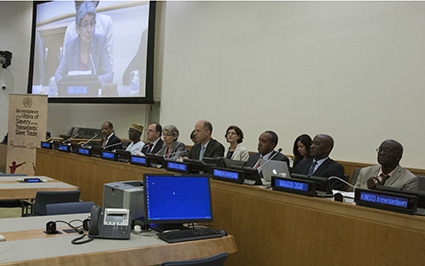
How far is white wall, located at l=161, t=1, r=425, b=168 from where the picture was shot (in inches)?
210

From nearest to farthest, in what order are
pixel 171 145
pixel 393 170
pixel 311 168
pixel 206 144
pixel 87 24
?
pixel 393 170
pixel 311 168
pixel 206 144
pixel 171 145
pixel 87 24

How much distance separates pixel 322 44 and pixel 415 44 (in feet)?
4.21

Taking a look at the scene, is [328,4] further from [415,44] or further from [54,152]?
[54,152]

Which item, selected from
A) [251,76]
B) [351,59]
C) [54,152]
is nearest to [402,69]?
[351,59]

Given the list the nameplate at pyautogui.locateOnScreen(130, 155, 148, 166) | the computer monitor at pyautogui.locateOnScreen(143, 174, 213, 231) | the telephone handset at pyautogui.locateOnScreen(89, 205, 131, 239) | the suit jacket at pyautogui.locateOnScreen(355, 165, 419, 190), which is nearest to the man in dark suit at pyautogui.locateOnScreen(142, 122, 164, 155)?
the nameplate at pyautogui.locateOnScreen(130, 155, 148, 166)

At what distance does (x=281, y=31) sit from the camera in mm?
6582

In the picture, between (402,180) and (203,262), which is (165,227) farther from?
(402,180)

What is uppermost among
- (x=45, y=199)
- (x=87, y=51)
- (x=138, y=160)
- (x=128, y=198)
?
(x=87, y=51)

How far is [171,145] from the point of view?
17.3ft

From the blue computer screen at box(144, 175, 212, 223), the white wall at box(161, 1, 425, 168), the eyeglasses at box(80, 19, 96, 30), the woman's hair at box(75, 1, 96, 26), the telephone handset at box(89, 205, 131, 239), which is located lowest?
the telephone handset at box(89, 205, 131, 239)

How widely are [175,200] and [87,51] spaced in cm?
812

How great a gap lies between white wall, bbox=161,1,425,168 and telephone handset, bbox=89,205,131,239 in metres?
4.09

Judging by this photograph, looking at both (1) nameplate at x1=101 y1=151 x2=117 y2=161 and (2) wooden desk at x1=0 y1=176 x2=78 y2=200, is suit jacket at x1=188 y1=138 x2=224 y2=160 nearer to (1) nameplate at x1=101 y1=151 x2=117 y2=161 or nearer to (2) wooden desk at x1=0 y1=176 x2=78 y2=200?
(1) nameplate at x1=101 y1=151 x2=117 y2=161

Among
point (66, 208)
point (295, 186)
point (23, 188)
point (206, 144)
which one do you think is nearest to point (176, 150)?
point (206, 144)
